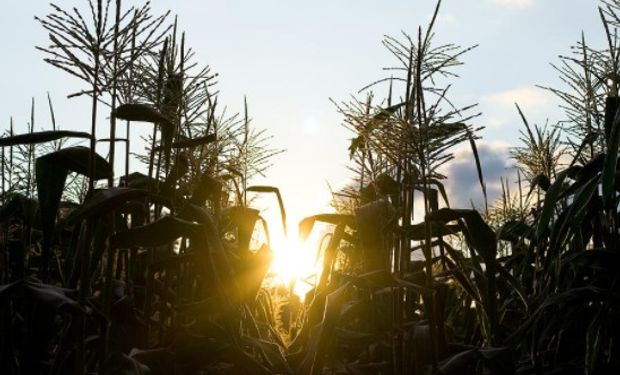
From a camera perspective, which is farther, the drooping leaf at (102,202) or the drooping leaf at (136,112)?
the drooping leaf at (136,112)

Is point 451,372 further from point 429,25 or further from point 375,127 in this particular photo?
point 429,25

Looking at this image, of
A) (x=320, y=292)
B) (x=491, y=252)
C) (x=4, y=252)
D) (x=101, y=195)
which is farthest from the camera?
(x=4, y=252)

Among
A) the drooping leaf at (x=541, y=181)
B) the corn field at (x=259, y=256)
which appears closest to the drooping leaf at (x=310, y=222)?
the corn field at (x=259, y=256)

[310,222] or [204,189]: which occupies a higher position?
[204,189]

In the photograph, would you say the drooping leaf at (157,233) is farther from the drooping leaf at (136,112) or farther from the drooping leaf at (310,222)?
the drooping leaf at (310,222)

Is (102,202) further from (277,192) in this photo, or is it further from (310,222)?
(277,192)

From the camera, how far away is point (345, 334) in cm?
290

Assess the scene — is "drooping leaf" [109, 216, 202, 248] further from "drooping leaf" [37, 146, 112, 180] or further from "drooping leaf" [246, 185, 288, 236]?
"drooping leaf" [246, 185, 288, 236]

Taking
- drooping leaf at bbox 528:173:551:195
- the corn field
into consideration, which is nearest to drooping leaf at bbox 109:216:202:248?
the corn field

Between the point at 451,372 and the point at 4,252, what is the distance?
216 centimetres

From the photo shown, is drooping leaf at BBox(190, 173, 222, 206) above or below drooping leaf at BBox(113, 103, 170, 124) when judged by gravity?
below

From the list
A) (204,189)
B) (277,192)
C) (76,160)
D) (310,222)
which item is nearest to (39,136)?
(76,160)

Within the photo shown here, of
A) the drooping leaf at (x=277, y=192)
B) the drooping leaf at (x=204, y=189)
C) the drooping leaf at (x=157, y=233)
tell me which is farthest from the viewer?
the drooping leaf at (x=277, y=192)

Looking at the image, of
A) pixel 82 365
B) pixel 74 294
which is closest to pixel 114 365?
pixel 82 365
